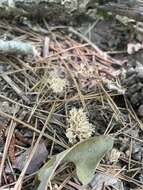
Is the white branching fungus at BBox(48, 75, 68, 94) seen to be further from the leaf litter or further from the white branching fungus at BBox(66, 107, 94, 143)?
the white branching fungus at BBox(66, 107, 94, 143)

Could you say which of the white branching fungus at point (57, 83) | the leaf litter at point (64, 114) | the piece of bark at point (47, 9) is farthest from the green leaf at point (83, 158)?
the piece of bark at point (47, 9)

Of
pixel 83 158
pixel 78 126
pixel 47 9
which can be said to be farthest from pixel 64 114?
pixel 47 9

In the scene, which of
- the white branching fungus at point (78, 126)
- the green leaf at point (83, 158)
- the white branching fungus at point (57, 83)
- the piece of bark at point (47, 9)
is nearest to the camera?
the green leaf at point (83, 158)

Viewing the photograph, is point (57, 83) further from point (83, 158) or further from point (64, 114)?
point (83, 158)

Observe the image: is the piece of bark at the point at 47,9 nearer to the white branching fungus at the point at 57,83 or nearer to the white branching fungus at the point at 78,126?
the white branching fungus at the point at 57,83

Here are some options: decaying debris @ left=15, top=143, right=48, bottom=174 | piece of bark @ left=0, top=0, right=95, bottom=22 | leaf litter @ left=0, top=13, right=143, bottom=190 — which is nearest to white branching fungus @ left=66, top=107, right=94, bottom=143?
leaf litter @ left=0, top=13, right=143, bottom=190
